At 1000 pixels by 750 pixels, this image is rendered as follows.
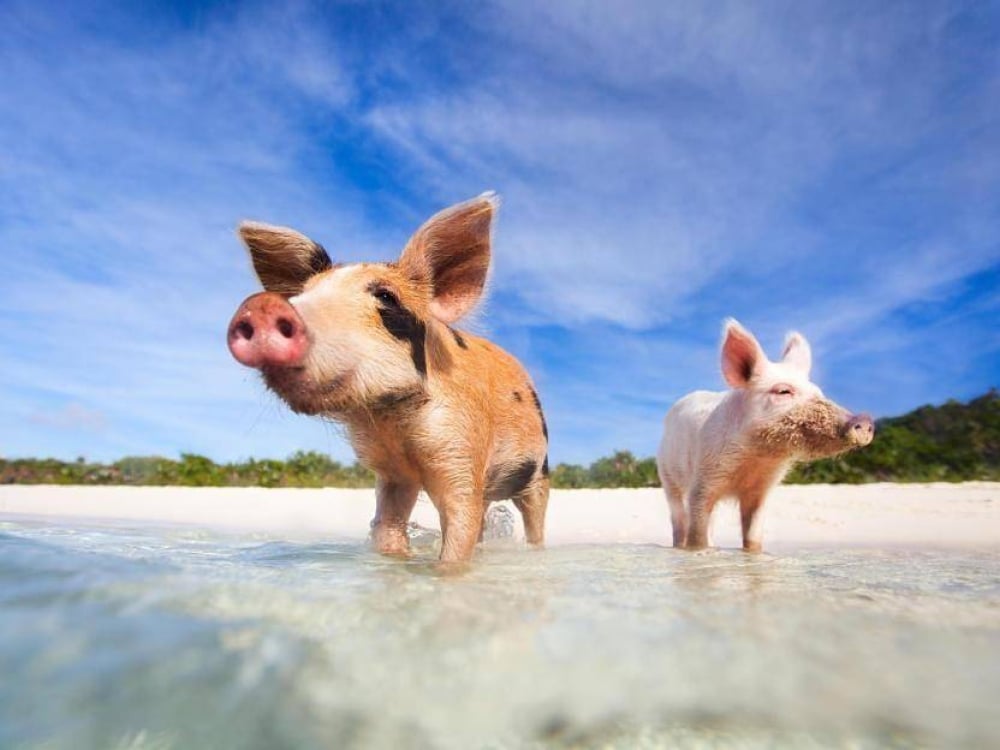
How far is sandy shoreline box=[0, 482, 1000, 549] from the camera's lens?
30.7 feet

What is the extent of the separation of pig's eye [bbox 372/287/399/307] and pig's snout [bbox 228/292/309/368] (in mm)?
670

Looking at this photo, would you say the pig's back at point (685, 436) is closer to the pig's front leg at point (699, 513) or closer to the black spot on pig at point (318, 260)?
the pig's front leg at point (699, 513)

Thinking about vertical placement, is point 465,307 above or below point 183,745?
above

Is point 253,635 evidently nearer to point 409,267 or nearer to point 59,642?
point 59,642

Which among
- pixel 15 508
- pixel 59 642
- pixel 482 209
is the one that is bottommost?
pixel 59 642

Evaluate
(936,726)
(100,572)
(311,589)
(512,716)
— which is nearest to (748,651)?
(936,726)

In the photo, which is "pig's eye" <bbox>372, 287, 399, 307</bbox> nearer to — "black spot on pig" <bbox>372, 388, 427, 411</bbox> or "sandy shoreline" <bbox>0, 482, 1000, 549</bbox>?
"black spot on pig" <bbox>372, 388, 427, 411</bbox>

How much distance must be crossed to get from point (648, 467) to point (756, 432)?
1077cm

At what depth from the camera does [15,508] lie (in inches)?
548

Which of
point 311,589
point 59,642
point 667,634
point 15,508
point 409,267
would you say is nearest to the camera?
point 59,642

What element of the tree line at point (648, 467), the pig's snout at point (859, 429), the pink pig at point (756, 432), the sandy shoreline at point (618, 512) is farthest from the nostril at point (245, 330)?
the tree line at point (648, 467)

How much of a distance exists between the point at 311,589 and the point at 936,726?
6.16 ft

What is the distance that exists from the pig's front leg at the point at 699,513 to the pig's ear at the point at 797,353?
4.31 ft

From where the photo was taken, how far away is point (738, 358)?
22.1ft
